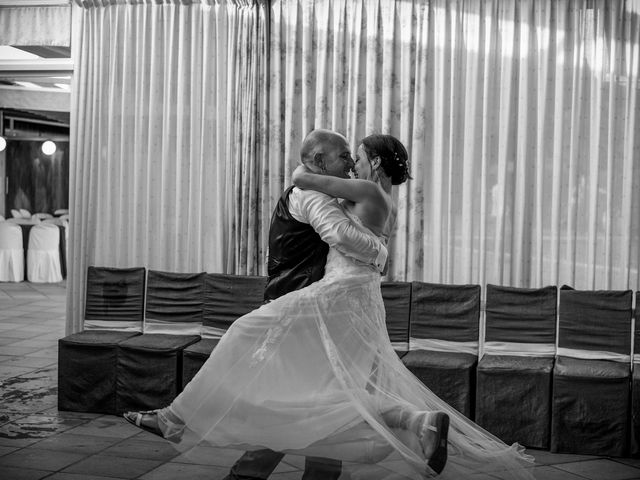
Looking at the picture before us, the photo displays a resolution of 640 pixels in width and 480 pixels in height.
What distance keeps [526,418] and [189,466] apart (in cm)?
Result: 182

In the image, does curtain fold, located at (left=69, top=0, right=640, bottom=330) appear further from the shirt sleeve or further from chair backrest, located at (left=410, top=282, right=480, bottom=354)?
the shirt sleeve

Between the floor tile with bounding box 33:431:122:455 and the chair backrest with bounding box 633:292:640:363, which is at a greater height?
the chair backrest with bounding box 633:292:640:363

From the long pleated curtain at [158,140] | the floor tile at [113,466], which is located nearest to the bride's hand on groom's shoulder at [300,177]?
the floor tile at [113,466]

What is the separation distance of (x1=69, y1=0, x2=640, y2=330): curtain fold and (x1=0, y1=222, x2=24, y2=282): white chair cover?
21.8 ft

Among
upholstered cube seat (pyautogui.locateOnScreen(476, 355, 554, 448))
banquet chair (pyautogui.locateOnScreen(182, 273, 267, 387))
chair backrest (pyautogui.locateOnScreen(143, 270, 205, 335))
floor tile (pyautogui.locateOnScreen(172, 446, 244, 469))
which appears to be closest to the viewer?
floor tile (pyautogui.locateOnScreen(172, 446, 244, 469))

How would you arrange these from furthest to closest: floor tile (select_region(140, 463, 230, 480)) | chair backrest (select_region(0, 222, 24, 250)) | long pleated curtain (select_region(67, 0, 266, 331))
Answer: chair backrest (select_region(0, 222, 24, 250)) → long pleated curtain (select_region(67, 0, 266, 331)) → floor tile (select_region(140, 463, 230, 480))

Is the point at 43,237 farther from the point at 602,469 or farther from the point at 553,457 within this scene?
the point at 602,469

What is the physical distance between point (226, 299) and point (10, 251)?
8.11 metres

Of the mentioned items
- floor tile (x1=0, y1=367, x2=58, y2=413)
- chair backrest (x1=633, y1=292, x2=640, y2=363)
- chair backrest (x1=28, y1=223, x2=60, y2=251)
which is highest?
chair backrest (x1=28, y1=223, x2=60, y2=251)

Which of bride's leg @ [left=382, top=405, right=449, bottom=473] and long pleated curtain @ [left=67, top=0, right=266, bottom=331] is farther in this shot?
long pleated curtain @ [left=67, top=0, right=266, bottom=331]

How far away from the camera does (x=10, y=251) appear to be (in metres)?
12.9

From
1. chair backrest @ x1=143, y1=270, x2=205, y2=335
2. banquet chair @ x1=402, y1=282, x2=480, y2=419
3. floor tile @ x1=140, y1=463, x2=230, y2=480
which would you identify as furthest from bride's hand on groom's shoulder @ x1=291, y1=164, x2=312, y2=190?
chair backrest @ x1=143, y1=270, x2=205, y2=335

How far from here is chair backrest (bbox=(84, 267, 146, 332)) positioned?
5887mm

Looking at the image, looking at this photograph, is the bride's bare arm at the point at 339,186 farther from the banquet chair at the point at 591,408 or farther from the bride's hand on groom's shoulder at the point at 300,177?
the banquet chair at the point at 591,408
